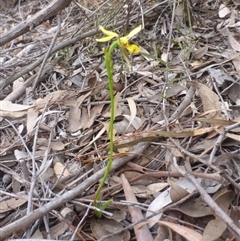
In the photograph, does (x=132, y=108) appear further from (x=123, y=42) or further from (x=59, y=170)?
(x=123, y=42)

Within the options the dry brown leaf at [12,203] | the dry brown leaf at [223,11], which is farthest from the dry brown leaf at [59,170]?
the dry brown leaf at [223,11]

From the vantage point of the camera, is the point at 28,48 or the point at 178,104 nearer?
the point at 178,104

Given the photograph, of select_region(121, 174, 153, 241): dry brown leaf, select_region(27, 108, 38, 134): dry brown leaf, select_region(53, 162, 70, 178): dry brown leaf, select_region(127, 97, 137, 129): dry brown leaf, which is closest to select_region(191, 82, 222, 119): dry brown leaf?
select_region(127, 97, 137, 129): dry brown leaf

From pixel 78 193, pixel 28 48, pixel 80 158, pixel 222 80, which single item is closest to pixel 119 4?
pixel 28 48

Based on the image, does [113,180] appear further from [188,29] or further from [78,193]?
[188,29]

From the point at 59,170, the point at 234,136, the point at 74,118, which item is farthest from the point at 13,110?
the point at 234,136

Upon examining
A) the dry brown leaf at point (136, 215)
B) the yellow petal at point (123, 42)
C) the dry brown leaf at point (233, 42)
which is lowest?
the dry brown leaf at point (233, 42)

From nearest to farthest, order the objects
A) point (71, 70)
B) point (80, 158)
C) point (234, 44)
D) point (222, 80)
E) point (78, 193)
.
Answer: point (78, 193), point (80, 158), point (222, 80), point (234, 44), point (71, 70)

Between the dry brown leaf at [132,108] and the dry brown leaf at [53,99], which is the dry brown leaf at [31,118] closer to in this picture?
the dry brown leaf at [53,99]
